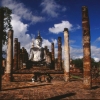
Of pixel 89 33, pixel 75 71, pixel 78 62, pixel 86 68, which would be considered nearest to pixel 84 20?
pixel 89 33

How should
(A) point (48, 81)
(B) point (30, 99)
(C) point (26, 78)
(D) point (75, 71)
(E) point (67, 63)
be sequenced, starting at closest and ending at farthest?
(B) point (30, 99)
(A) point (48, 81)
(E) point (67, 63)
(C) point (26, 78)
(D) point (75, 71)

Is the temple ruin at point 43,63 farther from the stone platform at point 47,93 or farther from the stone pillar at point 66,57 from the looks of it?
the stone platform at point 47,93

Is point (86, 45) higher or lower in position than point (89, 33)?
lower

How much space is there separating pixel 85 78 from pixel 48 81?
3.58 m

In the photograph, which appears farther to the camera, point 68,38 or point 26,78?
point 26,78

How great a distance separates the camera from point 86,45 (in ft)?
30.8

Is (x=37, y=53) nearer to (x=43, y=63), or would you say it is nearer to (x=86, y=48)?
(x=43, y=63)

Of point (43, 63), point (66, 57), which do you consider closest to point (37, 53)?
point (43, 63)

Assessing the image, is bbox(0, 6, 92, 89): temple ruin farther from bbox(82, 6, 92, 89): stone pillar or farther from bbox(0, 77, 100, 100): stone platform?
bbox(0, 77, 100, 100): stone platform

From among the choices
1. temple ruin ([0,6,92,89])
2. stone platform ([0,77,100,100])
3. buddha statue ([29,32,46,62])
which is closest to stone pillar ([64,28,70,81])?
temple ruin ([0,6,92,89])

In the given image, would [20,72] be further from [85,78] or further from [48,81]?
[85,78]

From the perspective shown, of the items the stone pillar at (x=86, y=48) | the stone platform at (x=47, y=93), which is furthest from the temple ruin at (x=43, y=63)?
the stone platform at (x=47, y=93)

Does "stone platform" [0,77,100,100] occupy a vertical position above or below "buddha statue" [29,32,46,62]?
below

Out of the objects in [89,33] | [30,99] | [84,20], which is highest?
[84,20]
